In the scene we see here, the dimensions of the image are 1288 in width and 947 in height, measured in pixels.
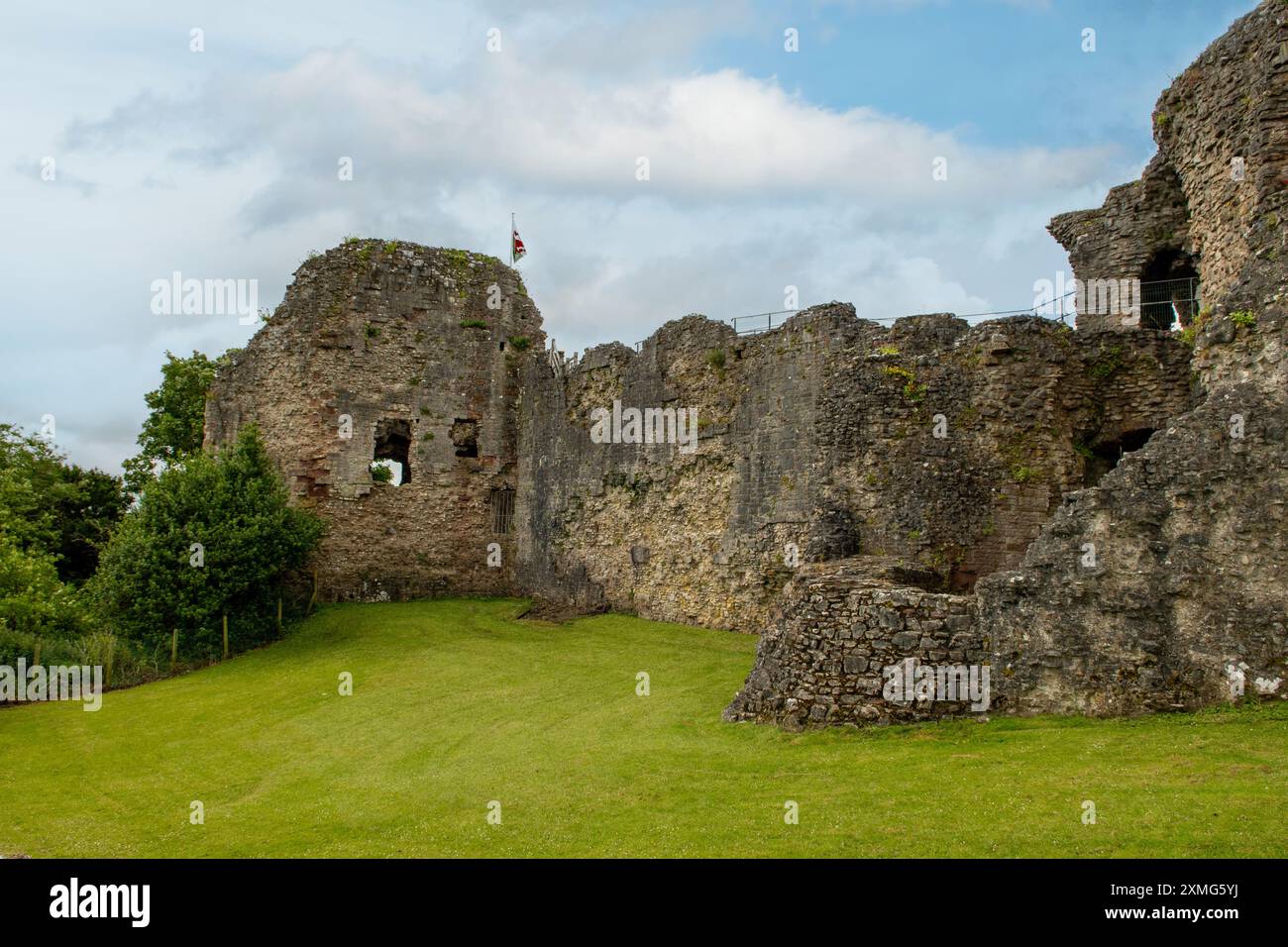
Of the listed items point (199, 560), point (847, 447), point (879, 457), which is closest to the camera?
point (879, 457)

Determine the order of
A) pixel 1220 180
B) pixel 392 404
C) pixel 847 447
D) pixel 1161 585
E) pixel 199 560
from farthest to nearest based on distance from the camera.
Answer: pixel 392 404, pixel 199 560, pixel 847 447, pixel 1220 180, pixel 1161 585

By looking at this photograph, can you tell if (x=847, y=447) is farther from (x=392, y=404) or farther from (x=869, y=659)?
(x=392, y=404)

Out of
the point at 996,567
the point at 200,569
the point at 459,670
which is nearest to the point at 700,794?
the point at 996,567

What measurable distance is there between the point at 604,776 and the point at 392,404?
20652mm

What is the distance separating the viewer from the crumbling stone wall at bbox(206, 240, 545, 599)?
3041cm

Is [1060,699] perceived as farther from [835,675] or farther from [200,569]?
[200,569]

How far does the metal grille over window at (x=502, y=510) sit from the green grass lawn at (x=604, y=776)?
11202 millimetres

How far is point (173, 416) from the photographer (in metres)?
43.2

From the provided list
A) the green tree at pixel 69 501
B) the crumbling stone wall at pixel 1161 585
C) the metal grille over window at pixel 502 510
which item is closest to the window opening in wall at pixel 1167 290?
the crumbling stone wall at pixel 1161 585

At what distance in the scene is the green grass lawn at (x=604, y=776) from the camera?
30.4 feet

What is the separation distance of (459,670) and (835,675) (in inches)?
Answer: 382

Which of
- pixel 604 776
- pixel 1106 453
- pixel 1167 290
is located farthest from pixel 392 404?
pixel 604 776

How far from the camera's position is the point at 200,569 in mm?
25875

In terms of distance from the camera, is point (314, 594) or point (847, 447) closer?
point (847, 447)
